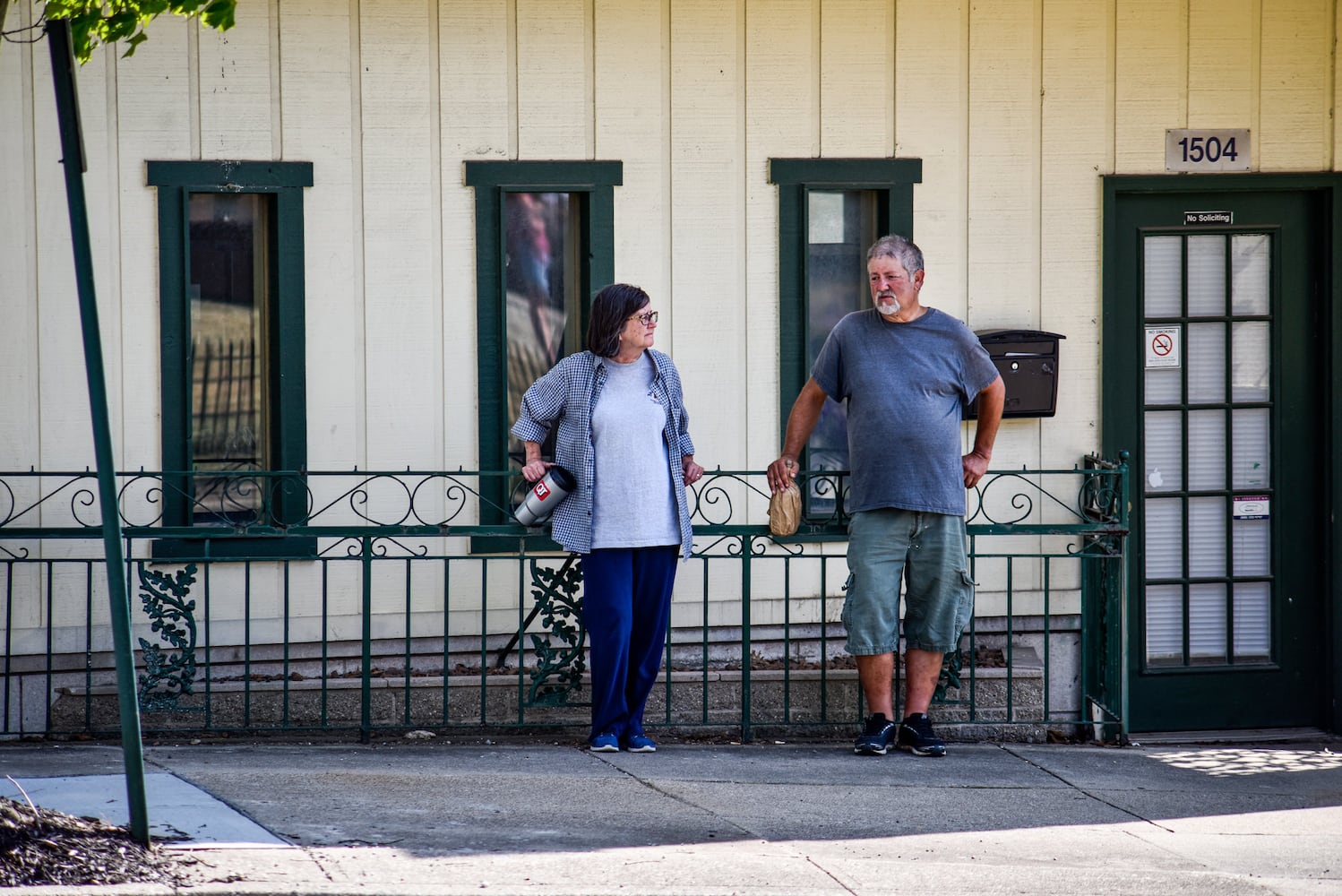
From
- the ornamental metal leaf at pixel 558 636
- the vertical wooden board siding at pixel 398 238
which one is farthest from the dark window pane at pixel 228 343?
the ornamental metal leaf at pixel 558 636

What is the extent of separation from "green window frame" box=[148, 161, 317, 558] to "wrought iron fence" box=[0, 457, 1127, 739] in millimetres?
25

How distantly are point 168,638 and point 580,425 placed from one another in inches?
76.9

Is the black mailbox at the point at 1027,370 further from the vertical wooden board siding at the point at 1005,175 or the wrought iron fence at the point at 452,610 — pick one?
the wrought iron fence at the point at 452,610

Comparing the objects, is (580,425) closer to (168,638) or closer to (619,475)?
(619,475)

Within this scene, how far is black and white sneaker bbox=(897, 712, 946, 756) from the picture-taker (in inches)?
246

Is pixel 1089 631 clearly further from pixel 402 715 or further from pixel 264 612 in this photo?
pixel 264 612

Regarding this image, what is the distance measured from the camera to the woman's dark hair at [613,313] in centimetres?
598

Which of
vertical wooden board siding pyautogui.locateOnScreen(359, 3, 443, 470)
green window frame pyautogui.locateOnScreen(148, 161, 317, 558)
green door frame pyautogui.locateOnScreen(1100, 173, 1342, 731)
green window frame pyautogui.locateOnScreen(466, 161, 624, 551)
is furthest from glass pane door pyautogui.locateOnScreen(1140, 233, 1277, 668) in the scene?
green window frame pyautogui.locateOnScreen(148, 161, 317, 558)

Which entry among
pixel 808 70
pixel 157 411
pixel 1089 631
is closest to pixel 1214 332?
pixel 1089 631

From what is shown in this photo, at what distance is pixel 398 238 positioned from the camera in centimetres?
695

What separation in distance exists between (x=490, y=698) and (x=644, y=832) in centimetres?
218

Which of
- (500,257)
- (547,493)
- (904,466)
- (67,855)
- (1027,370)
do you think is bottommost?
(67,855)

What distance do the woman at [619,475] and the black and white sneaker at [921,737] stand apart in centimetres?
105

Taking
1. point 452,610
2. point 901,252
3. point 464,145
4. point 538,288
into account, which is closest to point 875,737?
point 901,252
